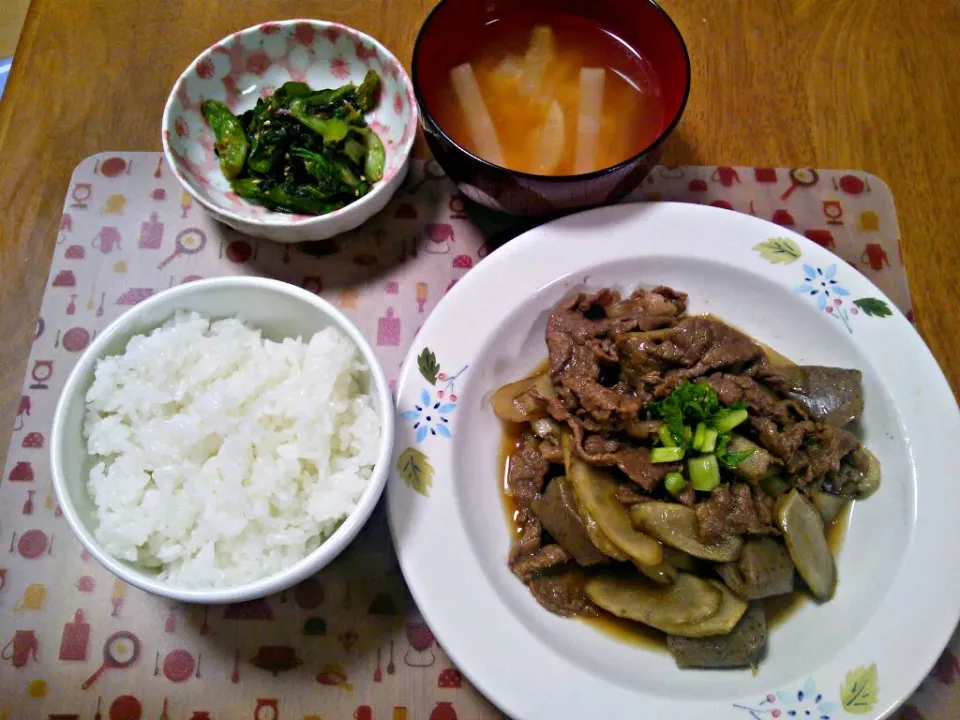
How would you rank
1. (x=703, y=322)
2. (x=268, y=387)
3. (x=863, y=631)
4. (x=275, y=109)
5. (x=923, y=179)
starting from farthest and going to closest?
(x=923, y=179)
(x=275, y=109)
(x=703, y=322)
(x=268, y=387)
(x=863, y=631)

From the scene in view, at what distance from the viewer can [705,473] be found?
80.2 inches

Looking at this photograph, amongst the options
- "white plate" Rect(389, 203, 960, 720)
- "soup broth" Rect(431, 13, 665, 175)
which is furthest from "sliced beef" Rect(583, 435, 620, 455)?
"soup broth" Rect(431, 13, 665, 175)

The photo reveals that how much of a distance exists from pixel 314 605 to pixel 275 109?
5.97ft

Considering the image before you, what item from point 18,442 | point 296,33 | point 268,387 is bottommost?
point 18,442

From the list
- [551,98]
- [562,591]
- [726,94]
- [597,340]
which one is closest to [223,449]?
[562,591]

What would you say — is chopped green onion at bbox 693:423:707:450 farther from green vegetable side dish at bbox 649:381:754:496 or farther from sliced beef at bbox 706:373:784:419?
sliced beef at bbox 706:373:784:419

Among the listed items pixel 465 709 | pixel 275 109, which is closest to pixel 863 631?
pixel 465 709

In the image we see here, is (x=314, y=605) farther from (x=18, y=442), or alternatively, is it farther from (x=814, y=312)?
(x=814, y=312)

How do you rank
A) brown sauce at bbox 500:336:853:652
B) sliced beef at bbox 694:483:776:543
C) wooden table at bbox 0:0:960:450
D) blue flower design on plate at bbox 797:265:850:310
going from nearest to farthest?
sliced beef at bbox 694:483:776:543 → brown sauce at bbox 500:336:853:652 → blue flower design on plate at bbox 797:265:850:310 → wooden table at bbox 0:0:960:450

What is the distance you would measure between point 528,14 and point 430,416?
5.13ft

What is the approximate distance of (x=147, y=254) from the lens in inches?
107

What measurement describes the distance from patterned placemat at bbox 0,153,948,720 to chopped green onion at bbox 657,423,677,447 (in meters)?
0.97

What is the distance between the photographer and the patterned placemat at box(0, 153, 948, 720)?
2.14m

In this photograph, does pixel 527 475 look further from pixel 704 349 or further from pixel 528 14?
Answer: pixel 528 14
